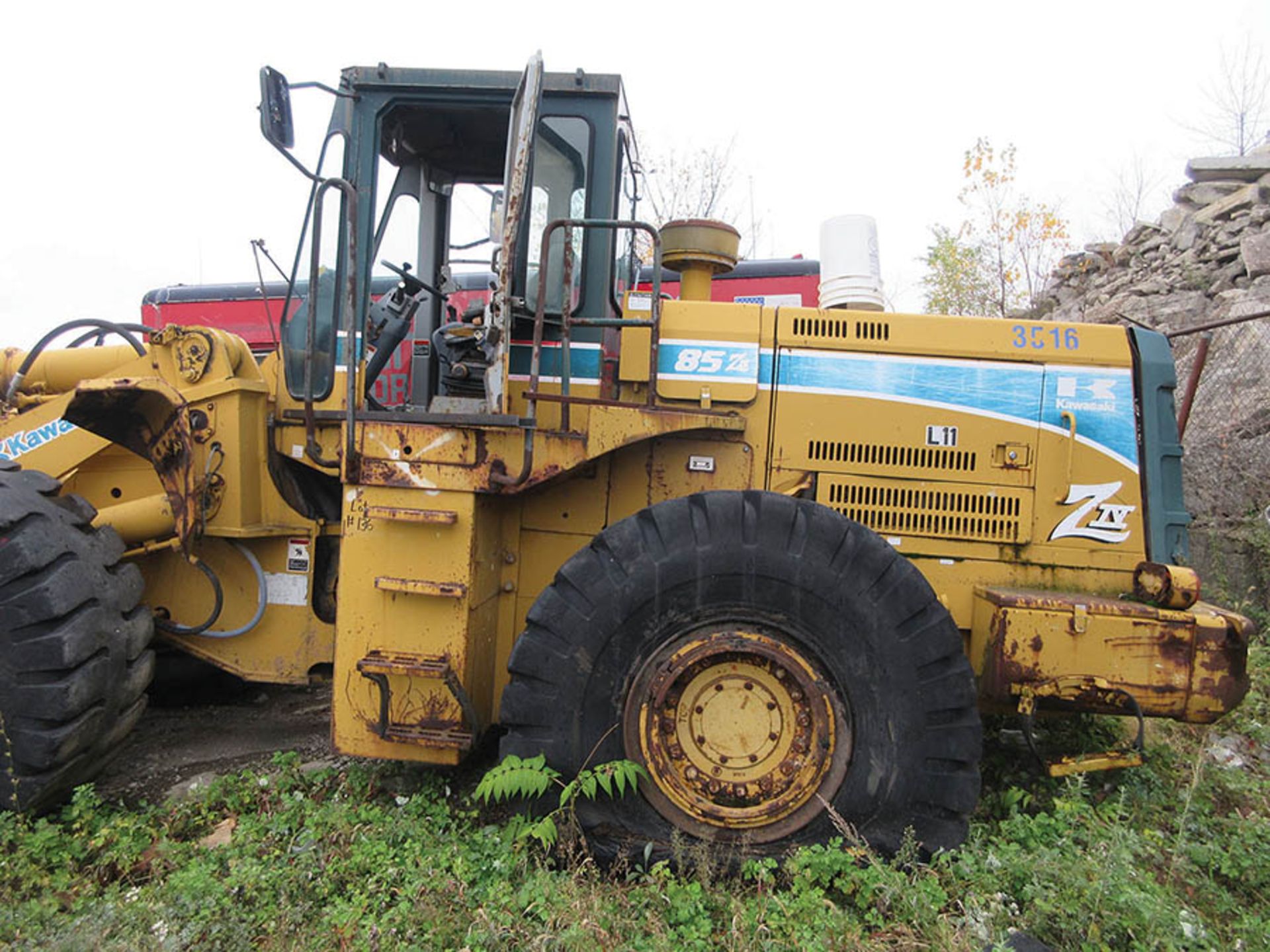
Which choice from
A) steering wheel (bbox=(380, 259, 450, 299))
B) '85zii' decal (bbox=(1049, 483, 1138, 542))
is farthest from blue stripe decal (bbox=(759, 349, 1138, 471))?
steering wheel (bbox=(380, 259, 450, 299))

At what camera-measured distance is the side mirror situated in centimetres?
321

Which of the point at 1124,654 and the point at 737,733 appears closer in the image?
the point at 737,733

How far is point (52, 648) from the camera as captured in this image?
3035mm

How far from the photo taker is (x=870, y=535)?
2951mm

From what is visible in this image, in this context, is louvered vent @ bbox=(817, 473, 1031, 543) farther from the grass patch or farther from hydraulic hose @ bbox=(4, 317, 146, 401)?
hydraulic hose @ bbox=(4, 317, 146, 401)

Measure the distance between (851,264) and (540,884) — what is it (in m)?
2.97

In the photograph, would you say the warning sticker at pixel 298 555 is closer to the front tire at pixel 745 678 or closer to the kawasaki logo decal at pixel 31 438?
the kawasaki logo decal at pixel 31 438

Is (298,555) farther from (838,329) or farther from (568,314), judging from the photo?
(838,329)

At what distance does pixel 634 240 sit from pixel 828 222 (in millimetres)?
971

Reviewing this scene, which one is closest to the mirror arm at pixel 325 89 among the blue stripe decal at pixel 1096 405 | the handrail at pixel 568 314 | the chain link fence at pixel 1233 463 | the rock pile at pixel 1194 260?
the handrail at pixel 568 314

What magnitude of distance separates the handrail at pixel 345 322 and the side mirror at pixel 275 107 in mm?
242

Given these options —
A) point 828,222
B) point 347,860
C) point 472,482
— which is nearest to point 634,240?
point 828,222

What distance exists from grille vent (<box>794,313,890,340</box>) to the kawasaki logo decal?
329cm

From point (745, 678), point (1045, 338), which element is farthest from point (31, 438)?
point (1045, 338)
